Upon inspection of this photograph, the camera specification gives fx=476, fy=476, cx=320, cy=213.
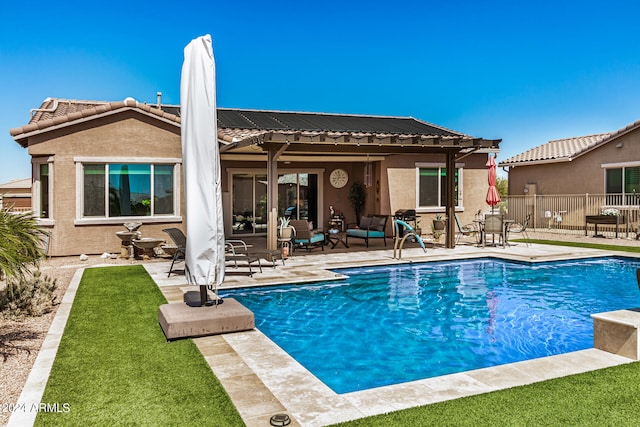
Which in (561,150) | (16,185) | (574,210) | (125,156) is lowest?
(574,210)

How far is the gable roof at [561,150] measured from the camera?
22.0m

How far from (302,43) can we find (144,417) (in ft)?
81.3

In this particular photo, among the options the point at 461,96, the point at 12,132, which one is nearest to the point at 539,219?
the point at 461,96

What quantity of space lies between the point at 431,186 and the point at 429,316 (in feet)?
40.0

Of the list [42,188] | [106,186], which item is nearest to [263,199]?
[106,186]

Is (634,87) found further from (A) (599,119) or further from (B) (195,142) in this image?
(B) (195,142)

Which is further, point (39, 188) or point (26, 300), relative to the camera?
point (39, 188)

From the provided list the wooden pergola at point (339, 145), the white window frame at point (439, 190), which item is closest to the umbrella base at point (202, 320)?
the wooden pergola at point (339, 145)

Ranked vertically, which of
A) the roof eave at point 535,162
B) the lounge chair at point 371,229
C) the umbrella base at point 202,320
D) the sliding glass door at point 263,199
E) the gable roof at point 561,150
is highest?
the gable roof at point 561,150

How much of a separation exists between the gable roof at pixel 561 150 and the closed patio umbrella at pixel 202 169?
20662 millimetres

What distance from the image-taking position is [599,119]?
1406 inches

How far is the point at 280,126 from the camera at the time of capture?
18.7 meters

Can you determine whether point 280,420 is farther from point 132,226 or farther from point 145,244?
point 132,226

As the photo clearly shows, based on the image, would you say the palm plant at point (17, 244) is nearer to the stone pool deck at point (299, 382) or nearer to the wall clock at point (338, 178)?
the stone pool deck at point (299, 382)
